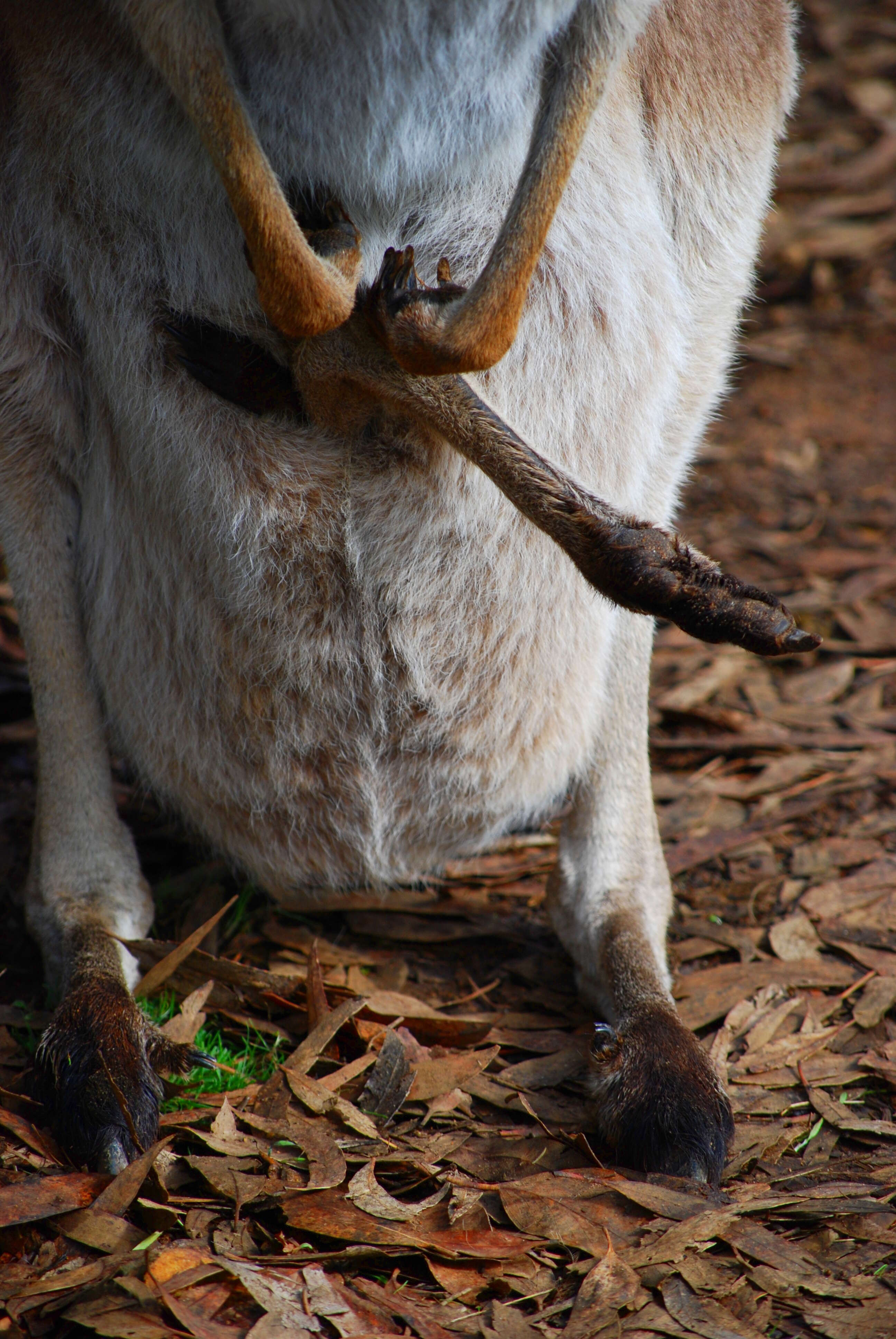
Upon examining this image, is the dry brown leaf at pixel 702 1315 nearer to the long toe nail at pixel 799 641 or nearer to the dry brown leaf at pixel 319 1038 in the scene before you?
the dry brown leaf at pixel 319 1038

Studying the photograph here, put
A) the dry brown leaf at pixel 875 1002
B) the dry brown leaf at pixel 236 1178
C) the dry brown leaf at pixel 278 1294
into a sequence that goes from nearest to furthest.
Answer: the dry brown leaf at pixel 278 1294 < the dry brown leaf at pixel 236 1178 < the dry brown leaf at pixel 875 1002

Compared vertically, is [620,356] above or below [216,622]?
above

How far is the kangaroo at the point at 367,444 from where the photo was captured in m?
1.76

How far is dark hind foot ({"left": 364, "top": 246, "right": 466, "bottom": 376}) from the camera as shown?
1.75 meters

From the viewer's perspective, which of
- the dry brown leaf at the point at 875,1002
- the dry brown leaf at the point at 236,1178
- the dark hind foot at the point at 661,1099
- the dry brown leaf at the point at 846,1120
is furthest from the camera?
the dry brown leaf at the point at 875,1002

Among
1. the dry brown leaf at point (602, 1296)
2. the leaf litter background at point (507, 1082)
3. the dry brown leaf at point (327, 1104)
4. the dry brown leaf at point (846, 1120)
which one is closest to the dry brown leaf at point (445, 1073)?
the leaf litter background at point (507, 1082)

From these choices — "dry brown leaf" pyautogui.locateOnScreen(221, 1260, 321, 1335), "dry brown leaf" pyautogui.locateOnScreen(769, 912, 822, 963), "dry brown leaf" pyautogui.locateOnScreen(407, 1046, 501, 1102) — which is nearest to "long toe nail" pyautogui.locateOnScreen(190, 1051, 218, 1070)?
"dry brown leaf" pyautogui.locateOnScreen(407, 1046, 501, 1102)

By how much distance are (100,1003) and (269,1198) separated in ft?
1.56

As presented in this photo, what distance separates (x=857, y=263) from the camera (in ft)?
17.9

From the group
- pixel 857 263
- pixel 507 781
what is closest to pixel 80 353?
pixel 507 781

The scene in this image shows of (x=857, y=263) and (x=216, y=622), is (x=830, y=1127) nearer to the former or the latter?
(x=216, y=622)

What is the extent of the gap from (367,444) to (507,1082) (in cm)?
113

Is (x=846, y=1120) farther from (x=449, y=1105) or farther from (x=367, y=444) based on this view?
(x=367, y=444)

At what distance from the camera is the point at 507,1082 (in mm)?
2174
